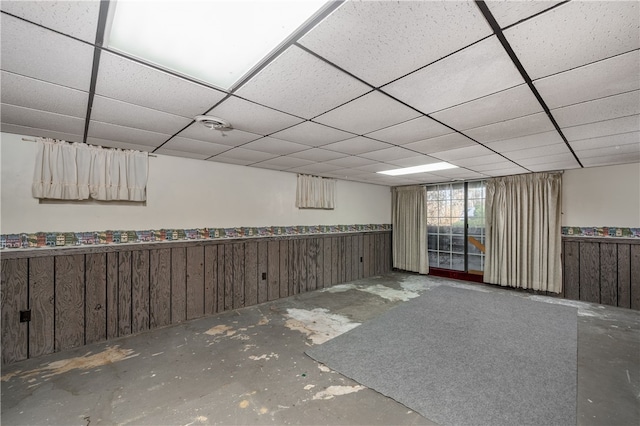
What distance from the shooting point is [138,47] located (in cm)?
A: 137

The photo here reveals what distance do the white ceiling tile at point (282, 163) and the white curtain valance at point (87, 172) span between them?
1603mm

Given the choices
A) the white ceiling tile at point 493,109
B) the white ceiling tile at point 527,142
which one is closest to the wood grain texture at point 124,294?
the white ceiling tile at point 493,109

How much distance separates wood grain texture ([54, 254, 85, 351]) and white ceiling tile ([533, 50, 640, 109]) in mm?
4575

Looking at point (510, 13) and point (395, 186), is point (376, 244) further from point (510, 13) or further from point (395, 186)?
point (510, 13)

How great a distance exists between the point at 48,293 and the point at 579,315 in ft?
22.4

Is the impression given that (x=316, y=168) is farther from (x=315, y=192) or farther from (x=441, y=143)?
(x=441, y=143)

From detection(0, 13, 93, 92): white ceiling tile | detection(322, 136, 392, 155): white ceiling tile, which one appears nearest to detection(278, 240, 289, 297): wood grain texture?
detection(322, 136, 392, 155): white ceiling tile

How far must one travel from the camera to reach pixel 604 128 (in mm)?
2598

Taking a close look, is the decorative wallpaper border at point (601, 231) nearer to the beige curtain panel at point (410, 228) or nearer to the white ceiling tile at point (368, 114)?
the beige curtain panel at point (410, 228)

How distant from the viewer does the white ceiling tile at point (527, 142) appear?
9.29 feet

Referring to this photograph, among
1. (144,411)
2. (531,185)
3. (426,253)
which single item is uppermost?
(531,185)

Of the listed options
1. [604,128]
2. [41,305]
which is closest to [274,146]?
[41,305]

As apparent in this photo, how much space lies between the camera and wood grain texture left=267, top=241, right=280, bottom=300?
477cm

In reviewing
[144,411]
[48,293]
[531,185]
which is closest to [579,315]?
[531,185]
